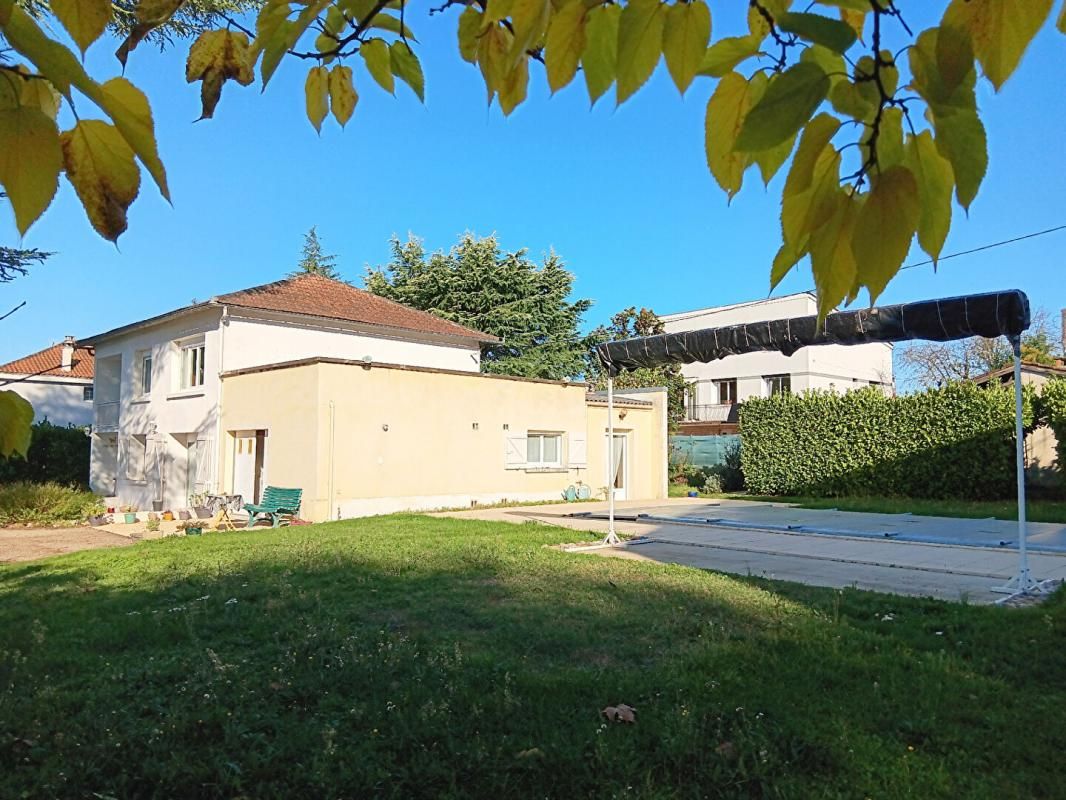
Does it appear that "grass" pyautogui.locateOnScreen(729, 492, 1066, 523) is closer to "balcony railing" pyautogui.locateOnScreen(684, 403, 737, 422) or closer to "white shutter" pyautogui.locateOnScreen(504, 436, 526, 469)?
"white shutter" pyautogui.locateOnScreen(504, 436, 526, 469)

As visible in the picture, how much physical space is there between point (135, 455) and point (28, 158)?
23.3m

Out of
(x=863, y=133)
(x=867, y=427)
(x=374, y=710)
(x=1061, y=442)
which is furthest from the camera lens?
(x=867, y=427)

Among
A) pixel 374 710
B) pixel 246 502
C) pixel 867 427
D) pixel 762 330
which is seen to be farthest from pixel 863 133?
pixel 867 427

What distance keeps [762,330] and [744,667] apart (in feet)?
20.2

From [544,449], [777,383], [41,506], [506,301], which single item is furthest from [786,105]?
[777,383]

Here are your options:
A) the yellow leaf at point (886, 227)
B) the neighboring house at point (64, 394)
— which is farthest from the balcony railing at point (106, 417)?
the yellow leaf at point (886, 227)

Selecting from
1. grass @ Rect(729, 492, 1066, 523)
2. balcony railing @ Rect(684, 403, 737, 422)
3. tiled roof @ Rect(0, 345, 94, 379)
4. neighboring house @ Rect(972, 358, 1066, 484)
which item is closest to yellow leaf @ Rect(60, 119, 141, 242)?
grass @ Rect(729, 492, 1066, 523)

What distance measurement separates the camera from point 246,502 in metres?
17.4

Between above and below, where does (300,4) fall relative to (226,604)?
above

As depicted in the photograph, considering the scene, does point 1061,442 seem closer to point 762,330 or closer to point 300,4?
point 762,330

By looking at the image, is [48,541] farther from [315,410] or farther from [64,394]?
[64,394]

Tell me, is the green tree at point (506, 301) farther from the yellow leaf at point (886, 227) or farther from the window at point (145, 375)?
the yellow leaf at point (886, 227)

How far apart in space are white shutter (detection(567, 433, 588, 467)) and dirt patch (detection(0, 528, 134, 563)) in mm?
11254

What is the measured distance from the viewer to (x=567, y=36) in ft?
3.56
